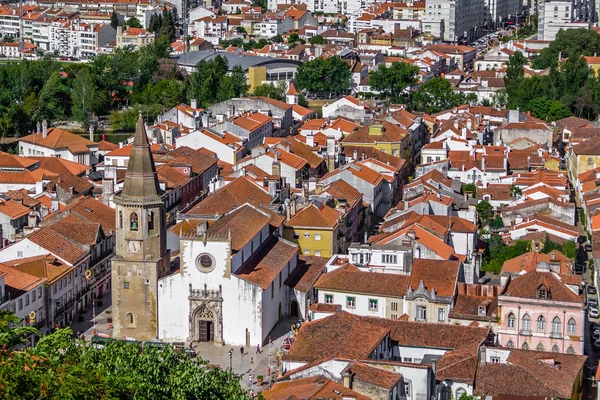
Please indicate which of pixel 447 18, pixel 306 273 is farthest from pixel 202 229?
pixel 447 18

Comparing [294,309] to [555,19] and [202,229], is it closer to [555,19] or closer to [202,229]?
[202,229]

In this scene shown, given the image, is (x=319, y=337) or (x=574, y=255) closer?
(x=319, y=337)

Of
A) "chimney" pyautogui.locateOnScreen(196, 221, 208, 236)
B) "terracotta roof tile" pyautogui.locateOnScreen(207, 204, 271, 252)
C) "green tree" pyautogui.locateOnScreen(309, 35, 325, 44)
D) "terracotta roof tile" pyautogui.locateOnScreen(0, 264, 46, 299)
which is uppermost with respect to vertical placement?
"green tree" pyautogui.locateOnScreen(309, 35, 325, 44)

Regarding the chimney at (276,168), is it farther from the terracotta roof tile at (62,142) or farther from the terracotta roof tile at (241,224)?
the terracotta roof tile at (62,142)

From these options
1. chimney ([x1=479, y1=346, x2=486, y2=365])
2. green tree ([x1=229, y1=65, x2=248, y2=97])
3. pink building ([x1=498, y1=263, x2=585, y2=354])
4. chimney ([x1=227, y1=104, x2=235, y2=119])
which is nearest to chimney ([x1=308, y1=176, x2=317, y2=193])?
pink building ([x1=498, y1=263, x2=585, y2=354])

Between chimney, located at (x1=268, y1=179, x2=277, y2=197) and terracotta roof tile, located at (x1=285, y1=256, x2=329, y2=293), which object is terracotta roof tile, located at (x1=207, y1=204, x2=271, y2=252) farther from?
chimney, located at (x1=268, y1=179, x2=277, y2=197)

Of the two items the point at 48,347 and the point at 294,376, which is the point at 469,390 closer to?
the point at 294,376

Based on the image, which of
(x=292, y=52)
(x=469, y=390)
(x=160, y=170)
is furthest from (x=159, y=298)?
(x=292, y=52)
